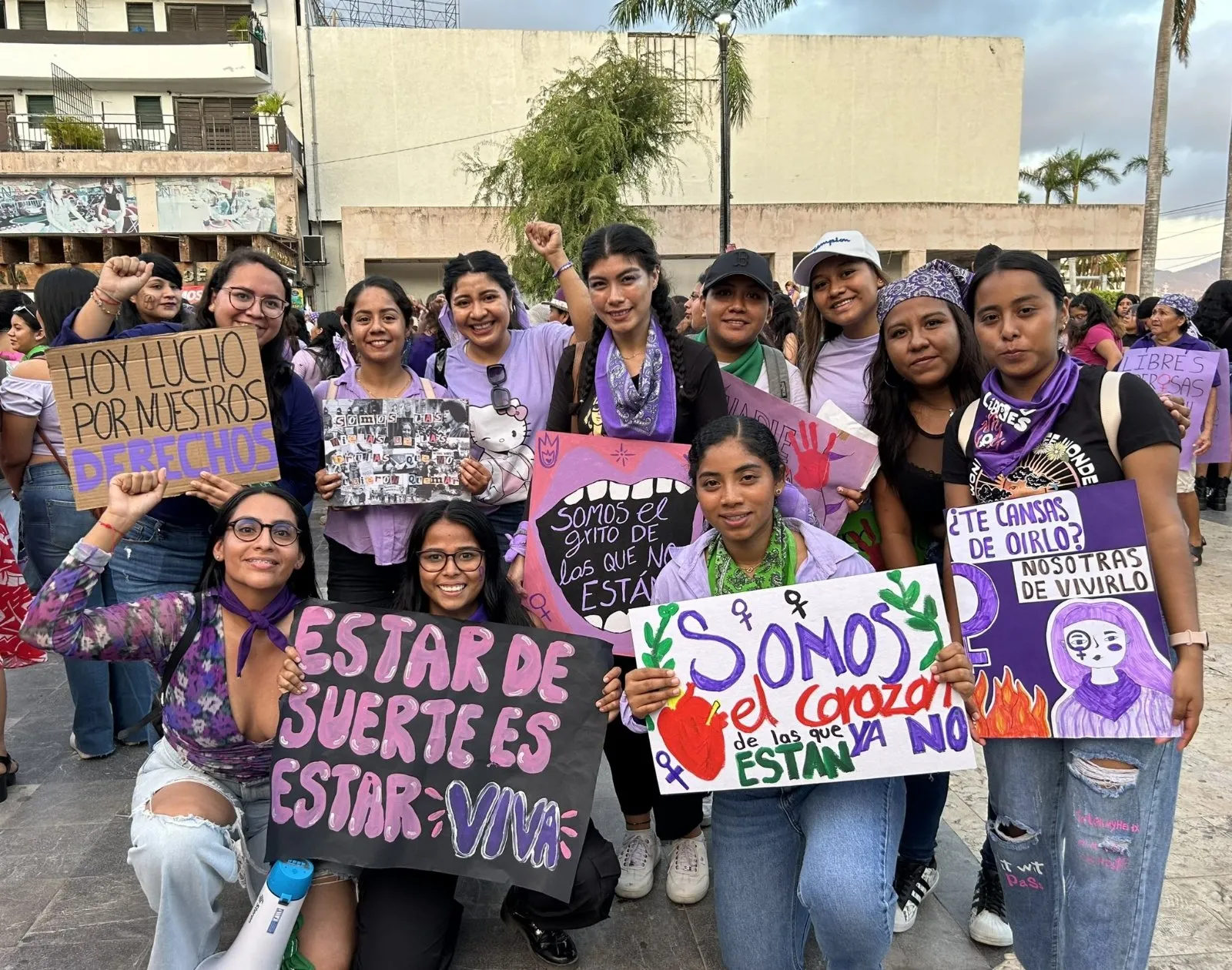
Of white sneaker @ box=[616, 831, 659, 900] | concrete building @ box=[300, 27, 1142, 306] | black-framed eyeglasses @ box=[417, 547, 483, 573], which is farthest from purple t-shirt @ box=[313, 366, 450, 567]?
concrete building @ box=[300, 27, 1142, 306]

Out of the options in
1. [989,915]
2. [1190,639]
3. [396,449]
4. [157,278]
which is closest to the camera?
[1190,639]

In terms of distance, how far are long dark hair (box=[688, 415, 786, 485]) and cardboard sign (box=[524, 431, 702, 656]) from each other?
0.47 meters

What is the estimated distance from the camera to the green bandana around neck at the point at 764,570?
8.16ft

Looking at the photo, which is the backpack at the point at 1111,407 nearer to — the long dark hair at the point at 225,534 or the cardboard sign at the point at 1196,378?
the long dark hair at the point at 225,534

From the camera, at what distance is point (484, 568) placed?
282cm

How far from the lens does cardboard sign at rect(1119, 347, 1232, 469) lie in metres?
6.13

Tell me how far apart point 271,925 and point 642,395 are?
195 centimetres

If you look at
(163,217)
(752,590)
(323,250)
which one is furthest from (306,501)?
(323,250)

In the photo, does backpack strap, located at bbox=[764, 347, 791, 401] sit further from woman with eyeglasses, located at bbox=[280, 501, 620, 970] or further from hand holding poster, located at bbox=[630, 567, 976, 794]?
woman with eyeglasses, located at bbox=[280, 501, 620, 970]

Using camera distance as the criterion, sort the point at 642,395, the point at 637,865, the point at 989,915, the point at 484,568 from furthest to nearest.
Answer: the point at 637,865, the point at 642,395, the point at 484,568, the point at 989,915

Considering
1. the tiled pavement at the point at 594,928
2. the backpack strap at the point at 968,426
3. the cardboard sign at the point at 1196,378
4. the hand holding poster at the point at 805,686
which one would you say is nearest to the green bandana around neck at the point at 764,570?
the hand holding poster at the point at 805,686

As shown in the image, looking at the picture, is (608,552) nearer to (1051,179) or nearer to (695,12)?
(695,12)

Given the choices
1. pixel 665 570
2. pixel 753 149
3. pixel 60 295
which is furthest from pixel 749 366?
pixel 753 149

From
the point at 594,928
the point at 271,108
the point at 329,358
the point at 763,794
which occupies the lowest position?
the point at 594,928
